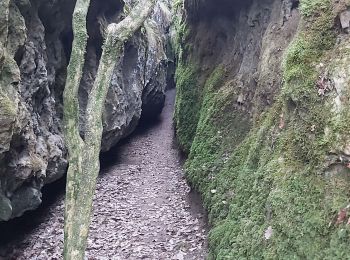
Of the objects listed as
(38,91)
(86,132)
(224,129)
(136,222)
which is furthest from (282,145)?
(38,91)

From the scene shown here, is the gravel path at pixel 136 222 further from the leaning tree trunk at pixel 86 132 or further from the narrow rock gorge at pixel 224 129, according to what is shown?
the leaning tree trunk at pixel 86 132

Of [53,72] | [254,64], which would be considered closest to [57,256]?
[53,72]

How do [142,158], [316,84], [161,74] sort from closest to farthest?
[316,84] < [142,158] < [161,74]

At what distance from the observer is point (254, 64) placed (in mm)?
10156

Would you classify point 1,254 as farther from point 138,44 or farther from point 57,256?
point 138,44

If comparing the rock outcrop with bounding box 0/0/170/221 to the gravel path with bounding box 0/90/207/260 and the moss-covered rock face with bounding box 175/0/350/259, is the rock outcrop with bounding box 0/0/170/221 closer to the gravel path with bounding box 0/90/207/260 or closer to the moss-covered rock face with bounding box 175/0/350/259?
the gravel path with bounding box 0/90/207/260

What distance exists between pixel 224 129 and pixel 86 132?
4.77m

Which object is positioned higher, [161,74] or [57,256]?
[161,74]

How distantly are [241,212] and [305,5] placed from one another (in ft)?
12.5

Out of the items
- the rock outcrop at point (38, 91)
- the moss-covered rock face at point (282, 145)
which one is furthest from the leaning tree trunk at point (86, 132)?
the moss-covered rock face at point (282, 145)

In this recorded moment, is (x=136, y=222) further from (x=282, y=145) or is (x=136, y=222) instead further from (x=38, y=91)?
(x=282, y=145)

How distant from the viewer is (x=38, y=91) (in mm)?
8711

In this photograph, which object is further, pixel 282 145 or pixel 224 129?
pixel 224 129

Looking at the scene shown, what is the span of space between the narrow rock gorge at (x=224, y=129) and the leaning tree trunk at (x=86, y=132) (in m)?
0.99
